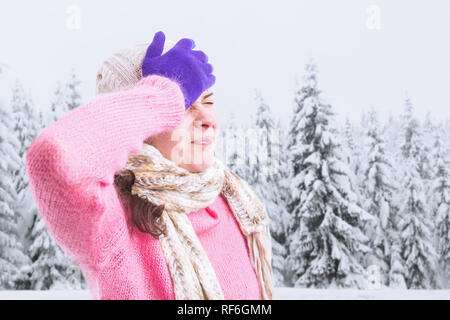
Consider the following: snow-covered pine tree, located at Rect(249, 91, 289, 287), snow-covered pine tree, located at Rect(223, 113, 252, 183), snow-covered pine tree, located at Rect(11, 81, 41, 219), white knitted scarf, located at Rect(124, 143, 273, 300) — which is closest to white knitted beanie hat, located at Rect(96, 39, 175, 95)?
white knitted scarf, located at Rect(124, 143, 273, 300)

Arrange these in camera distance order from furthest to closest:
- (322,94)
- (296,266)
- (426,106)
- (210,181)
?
1. (426,106)
2. (322,94)
3. (296,266)
4. (210,181)

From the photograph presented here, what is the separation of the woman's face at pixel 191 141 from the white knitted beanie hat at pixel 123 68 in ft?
0.31

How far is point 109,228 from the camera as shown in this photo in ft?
1.82

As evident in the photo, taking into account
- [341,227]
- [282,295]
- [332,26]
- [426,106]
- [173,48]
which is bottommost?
[341,227]

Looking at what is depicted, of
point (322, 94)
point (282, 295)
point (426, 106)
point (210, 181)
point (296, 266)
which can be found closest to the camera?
point (210, 181)

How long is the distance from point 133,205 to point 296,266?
449 cm

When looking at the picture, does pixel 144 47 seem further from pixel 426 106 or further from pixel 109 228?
pixel 426 106

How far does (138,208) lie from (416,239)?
16.7 feet

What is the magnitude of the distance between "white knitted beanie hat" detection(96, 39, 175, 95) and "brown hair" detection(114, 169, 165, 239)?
0.46 feet

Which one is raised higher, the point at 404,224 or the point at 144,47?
the point at 144,47

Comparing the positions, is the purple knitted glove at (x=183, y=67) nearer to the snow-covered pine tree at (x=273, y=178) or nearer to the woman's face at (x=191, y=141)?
the woman's face at (x=191, y=141)

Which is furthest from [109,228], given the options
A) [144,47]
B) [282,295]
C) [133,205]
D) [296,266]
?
[296,266]

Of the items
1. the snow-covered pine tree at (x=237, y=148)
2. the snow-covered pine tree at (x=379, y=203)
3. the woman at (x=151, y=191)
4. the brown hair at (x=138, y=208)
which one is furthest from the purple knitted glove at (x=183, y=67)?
the snow-covered pine tree at (x=379, y=203)

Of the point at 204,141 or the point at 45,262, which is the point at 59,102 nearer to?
the point at 45,262
